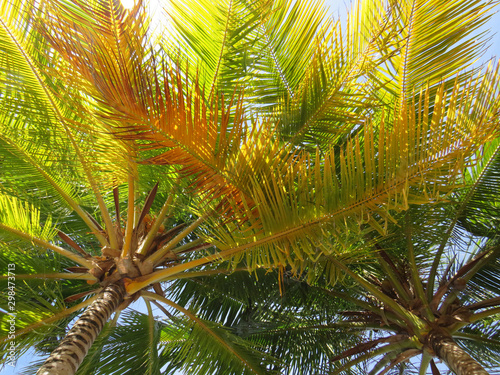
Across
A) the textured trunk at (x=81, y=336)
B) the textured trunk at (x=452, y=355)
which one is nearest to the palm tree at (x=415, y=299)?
the textured trunk at (x=452, y=355)

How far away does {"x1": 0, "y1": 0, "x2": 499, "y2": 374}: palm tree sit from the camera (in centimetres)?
206

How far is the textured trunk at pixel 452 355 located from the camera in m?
2.47

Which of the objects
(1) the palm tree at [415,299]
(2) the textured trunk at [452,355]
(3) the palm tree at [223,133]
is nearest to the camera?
(3) the palm tree at [223,133]

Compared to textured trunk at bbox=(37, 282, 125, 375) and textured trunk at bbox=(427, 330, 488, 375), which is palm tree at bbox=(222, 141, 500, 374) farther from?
textured trunk at bbox=(37, 282, 125, 375)

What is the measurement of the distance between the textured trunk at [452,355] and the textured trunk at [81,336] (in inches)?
91.1

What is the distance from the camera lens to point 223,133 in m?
2.23

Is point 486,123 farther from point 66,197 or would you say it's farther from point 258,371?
point 66,197

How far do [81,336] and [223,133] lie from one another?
146 centimetres

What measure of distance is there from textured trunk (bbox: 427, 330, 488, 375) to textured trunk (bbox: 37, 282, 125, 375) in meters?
2.31

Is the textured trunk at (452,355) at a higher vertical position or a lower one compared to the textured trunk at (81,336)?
higher

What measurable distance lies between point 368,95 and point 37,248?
2.95 m

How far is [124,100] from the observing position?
6.68 ft

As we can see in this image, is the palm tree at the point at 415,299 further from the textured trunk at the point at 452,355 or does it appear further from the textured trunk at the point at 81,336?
the textured trunk at the point at 81,336

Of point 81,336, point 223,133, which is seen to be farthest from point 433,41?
point 81,336
